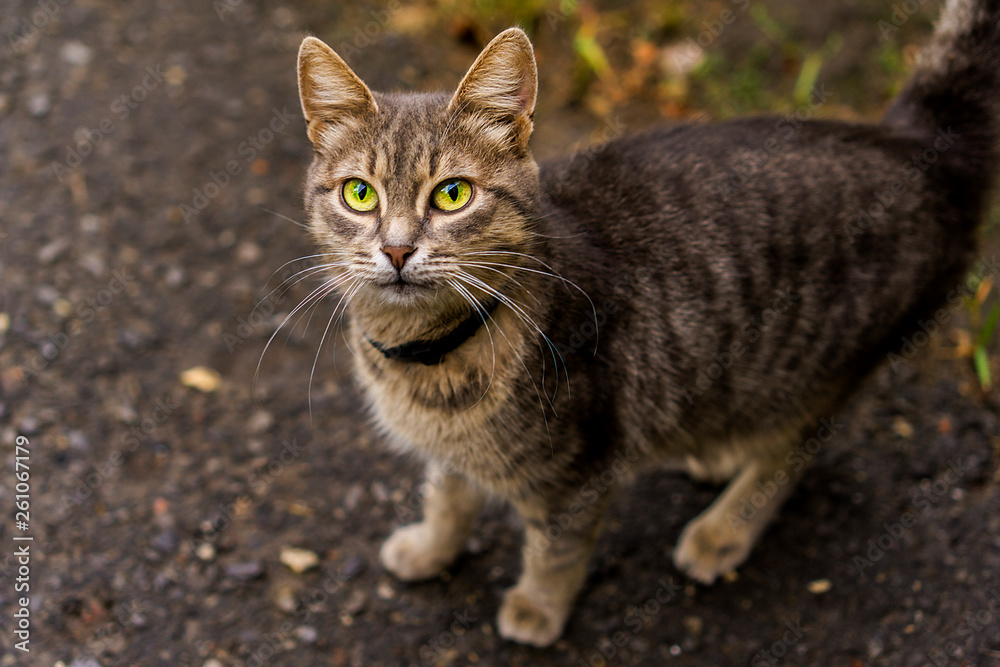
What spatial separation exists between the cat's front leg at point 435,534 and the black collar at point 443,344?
66 cm

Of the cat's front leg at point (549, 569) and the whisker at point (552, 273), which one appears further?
the cat's front leg at point (549, 569)

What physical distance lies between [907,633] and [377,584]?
6.51 feet

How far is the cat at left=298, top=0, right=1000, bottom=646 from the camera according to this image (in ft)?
7.24

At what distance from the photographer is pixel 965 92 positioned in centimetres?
275

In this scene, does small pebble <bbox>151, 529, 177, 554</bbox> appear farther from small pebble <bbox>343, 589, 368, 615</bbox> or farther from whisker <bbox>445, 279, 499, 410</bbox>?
whisker <bbox>445, 279, 499, 410</bbox>

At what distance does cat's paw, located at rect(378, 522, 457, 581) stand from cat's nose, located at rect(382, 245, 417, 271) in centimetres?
135

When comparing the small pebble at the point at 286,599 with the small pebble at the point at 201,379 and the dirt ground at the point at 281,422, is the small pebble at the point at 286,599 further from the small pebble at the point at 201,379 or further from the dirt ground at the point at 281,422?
the small pebble at the point at 201,379

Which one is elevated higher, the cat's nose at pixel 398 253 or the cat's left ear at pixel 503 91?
the cat's left ear at pixel 503 91

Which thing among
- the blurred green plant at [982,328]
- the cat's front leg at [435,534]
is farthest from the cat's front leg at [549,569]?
the blurred green plant at [982,328]

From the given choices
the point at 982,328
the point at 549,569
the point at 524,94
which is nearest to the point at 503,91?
the point at 524,94

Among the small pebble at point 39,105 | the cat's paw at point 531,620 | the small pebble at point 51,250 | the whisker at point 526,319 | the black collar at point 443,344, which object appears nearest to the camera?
the whisker at point 526,319

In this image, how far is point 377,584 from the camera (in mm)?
3041

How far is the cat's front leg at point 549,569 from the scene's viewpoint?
261 cm

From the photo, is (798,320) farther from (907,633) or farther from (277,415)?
(277,415)
